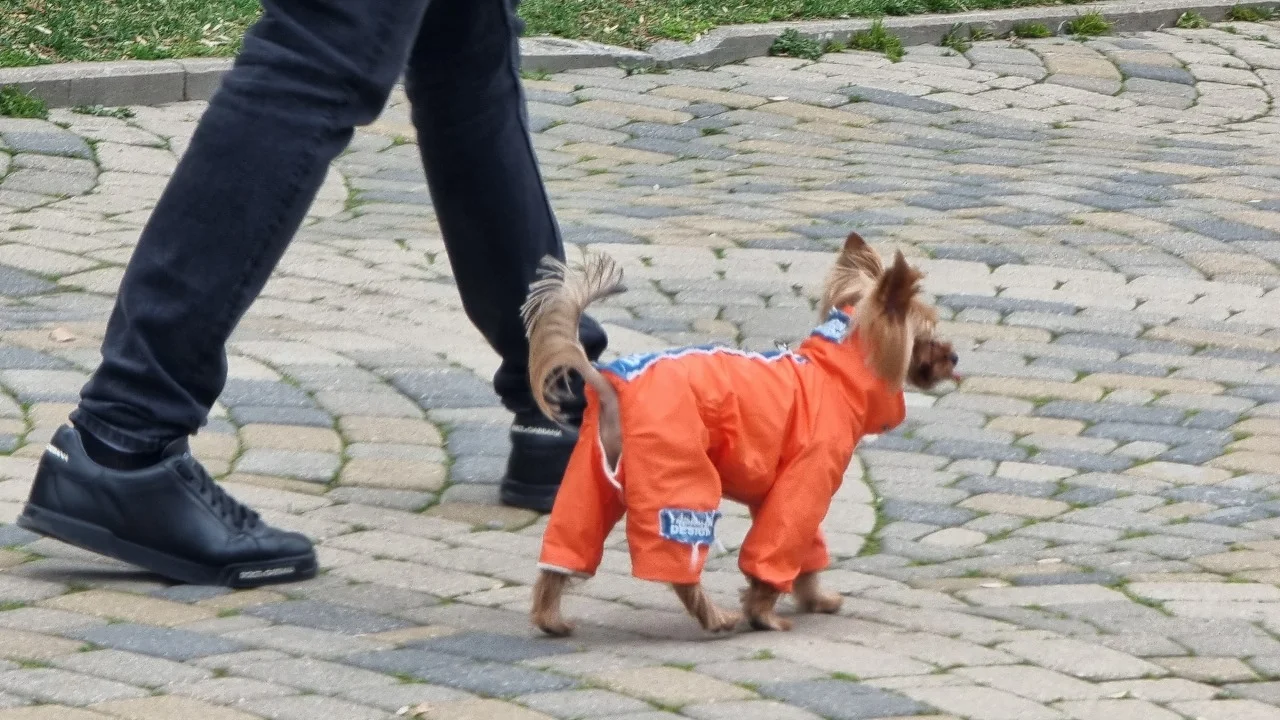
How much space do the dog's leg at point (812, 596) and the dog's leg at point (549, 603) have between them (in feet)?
1.46

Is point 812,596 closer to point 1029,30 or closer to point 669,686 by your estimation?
point 669,686

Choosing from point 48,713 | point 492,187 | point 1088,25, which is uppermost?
point 1088,25

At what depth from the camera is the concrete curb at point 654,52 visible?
788 cm

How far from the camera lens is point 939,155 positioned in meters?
8.10

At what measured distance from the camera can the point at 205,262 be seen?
3.24 metres

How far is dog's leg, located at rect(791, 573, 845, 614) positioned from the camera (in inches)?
135

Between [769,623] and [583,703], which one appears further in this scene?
[769,623]

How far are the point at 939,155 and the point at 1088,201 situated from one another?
1.00m

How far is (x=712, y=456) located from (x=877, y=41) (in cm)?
706

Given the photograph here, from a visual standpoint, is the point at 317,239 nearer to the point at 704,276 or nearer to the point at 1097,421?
the point at 704,276

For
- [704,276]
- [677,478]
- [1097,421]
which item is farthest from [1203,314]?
[677,478]

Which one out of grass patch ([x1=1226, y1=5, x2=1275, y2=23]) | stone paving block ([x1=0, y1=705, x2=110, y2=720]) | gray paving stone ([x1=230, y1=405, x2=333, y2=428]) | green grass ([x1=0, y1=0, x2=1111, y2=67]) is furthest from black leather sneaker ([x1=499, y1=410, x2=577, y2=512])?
grass patch ([x1=1226, y1=5, x2=1275, y2=23])

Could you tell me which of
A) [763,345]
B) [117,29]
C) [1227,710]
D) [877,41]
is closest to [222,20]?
[117,29]

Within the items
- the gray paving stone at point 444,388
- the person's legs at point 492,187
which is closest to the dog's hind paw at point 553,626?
the person's legs at point 492,187
